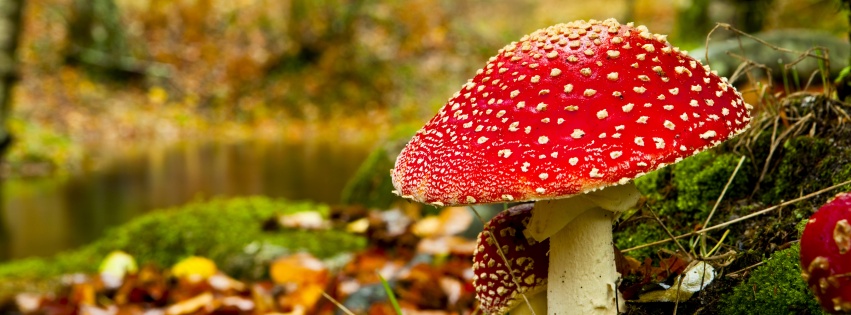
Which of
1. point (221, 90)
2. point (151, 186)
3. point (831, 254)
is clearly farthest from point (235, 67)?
point (831, 254)

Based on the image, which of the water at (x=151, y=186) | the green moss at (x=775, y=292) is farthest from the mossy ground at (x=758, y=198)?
the water at (x=151, y=186)

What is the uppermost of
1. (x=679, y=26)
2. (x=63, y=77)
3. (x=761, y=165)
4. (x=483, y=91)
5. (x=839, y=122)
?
(x=483, y=91)

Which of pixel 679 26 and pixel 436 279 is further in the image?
pixel 679 26

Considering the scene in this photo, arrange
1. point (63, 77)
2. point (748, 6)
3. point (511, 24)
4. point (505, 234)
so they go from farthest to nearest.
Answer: point (511, 24) → point (63, 77) → point (748, 6) → point (505, 234)

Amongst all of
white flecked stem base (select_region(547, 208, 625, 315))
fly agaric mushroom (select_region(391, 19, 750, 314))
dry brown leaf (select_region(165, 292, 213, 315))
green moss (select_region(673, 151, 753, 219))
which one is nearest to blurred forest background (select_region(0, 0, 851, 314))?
green moss (select_region(673, 151, 753, 219))

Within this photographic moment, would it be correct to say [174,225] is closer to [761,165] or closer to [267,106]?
[761,165]

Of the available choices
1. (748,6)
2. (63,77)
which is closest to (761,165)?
(748,6)

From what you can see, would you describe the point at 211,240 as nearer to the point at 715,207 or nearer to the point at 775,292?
the point at 715,207
